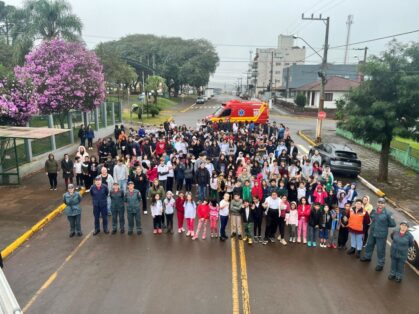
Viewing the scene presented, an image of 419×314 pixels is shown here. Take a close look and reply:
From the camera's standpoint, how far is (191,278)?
7684 mm

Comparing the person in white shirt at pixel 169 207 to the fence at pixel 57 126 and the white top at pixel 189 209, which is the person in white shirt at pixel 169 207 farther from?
the fence at pixel 57 126

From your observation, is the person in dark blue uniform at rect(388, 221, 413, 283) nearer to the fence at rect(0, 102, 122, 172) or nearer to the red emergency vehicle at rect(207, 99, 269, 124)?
the fence at rect(0, 102, 122, 172)

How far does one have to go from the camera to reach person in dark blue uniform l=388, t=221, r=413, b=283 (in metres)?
7.67

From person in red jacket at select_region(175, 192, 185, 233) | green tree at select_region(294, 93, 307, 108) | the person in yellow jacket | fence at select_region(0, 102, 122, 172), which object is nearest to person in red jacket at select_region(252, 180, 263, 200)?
person in red jacket at select_region(175, 192, 185, 233)

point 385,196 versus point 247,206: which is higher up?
point 247,206

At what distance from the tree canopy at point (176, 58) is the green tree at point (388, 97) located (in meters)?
56.9

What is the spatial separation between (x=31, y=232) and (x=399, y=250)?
9211 millimetres

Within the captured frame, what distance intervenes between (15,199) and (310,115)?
137 ft

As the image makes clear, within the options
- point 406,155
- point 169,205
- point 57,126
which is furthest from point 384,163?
point 57,126

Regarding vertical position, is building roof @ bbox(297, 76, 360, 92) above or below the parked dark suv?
above

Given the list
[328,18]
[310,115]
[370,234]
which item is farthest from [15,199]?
[310,115]

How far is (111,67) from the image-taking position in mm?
39906

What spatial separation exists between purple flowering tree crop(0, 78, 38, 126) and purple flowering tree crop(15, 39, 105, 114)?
11.2 feet

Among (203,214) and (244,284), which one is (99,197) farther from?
(244,284)
